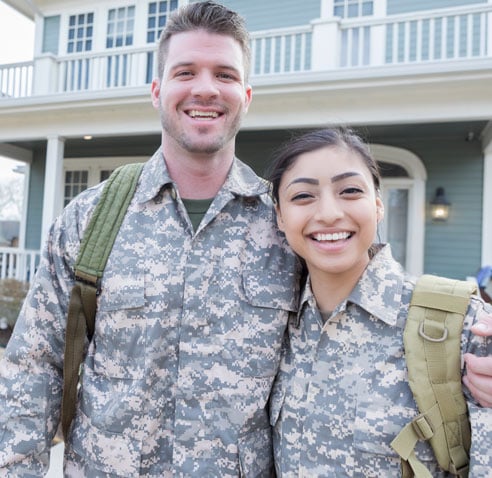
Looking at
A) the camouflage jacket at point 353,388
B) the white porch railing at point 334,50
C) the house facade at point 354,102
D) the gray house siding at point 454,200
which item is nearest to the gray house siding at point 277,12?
the house facade at point 354,102

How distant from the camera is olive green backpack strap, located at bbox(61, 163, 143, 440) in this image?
4.90 ft

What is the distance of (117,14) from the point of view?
949 centimetres

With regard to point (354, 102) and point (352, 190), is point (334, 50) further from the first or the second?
point (352, 190)

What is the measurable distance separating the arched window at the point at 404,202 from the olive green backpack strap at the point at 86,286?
5567 millimetres

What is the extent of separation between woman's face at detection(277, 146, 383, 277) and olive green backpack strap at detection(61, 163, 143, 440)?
1.98 feet

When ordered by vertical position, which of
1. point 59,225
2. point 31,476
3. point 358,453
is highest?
point 59,225

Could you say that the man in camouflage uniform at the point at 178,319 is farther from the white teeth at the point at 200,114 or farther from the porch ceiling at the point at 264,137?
the porch ceiling at the point at 264,137

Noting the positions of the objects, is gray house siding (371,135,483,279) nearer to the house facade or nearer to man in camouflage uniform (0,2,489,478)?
the house facade

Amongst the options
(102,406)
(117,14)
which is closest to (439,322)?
(102,406)

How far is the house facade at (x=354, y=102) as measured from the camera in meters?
5.34

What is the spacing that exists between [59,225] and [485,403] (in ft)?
4.52

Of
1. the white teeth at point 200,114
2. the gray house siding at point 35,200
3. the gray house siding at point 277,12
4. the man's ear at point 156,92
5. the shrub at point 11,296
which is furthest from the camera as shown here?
the gray house siding at point 35,200

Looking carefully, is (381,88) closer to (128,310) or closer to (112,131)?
(112,131)

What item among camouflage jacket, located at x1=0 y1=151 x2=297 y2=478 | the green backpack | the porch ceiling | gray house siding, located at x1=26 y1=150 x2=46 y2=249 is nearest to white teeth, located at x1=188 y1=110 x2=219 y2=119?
camouflage jacket, located at x1=0 y1=151 x2=297 y2=478
